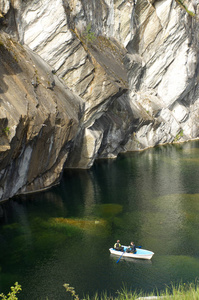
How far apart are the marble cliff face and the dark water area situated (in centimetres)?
613

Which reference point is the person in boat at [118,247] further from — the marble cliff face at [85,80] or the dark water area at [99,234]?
the marble cliff face at [85,80]

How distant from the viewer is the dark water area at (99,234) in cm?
2418

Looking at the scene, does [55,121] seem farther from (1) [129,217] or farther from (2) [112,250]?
(2) [112,250]

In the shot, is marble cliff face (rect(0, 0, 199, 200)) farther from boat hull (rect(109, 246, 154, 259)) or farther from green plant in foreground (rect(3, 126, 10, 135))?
boat hull (rect(109, 246, 154, 259))

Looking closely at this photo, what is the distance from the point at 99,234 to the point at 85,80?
29862 millimetres

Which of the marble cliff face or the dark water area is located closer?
the dark water area

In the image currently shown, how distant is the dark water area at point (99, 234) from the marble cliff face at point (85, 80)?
6.13m

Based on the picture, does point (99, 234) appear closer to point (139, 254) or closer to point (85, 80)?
point (139, 254)

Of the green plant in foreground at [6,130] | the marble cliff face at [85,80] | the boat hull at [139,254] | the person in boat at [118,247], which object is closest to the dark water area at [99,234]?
the boat hull at [139,254]

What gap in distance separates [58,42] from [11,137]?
2158cm

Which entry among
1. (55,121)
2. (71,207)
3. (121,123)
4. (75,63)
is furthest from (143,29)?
(71,207)

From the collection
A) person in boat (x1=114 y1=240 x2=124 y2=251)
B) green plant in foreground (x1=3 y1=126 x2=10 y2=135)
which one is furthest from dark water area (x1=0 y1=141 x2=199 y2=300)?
green plant in foreground (x1=3 y1=126 x2=10 y2=135)

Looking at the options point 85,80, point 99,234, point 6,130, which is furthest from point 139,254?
point 85,80

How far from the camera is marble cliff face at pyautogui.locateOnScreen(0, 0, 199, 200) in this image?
39625 mm
